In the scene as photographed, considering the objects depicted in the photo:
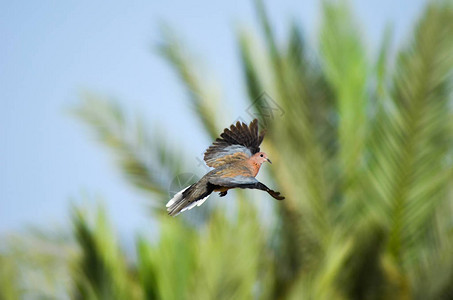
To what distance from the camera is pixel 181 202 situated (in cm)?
108

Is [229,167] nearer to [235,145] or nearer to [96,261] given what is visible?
[235,145]

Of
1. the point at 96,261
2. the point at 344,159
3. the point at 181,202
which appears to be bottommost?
the point at 181,202

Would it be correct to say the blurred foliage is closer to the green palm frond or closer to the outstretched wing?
the green palm frond

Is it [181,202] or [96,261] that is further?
[96,261]

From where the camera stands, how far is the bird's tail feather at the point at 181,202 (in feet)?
3.40

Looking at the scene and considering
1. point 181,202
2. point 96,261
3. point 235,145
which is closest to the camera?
point 181,202

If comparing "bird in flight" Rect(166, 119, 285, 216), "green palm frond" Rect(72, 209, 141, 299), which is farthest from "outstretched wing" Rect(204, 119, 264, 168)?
"green palm frond" Rect(72, 209, 141, 299)

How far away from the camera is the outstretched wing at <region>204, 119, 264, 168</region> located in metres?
1.16

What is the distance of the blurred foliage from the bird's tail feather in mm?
4160

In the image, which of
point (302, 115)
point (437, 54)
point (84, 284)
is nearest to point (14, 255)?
point (84, 284)

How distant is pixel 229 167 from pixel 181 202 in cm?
9

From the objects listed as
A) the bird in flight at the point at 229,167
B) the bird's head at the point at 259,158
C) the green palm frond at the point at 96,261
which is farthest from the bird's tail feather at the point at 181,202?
the green palm frond at the point at 96,261

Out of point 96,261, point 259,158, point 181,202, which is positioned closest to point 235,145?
point 259,158

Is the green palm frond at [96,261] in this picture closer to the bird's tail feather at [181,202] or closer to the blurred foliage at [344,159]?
the blurred foliage at [344,159]
